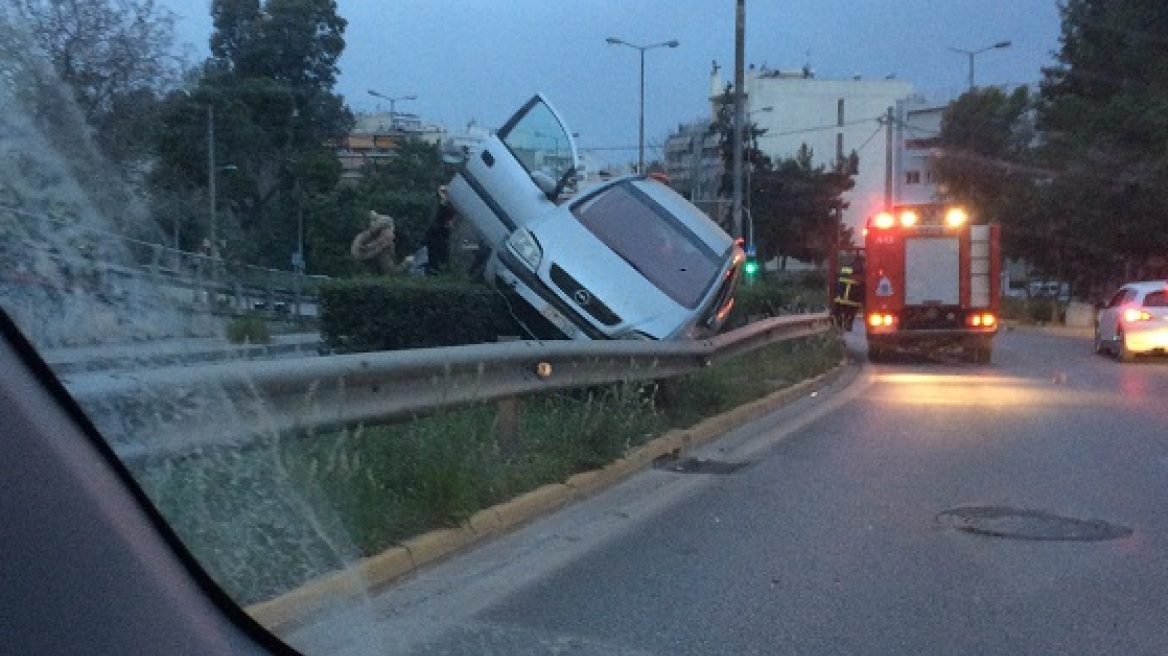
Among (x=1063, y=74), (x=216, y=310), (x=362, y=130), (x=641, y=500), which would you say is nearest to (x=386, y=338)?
(x=641, y=500)

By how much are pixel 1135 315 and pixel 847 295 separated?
21.3 feet

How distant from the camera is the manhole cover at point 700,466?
10625 mm

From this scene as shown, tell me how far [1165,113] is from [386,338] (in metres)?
28.5

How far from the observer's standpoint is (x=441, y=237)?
16672 mm

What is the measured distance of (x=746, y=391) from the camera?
1509cm

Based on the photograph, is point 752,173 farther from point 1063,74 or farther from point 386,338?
point 386,338

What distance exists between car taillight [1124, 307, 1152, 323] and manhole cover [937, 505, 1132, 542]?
17710mm

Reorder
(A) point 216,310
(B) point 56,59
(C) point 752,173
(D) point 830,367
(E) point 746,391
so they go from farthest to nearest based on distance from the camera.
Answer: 1. (C) point 752,173
2. (D) point 830,367
3. (E) point 746,391
4. (A) point 216,310
5. (B) point 56,59

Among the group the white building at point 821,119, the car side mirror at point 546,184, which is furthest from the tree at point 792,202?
the car side mirror at point 546,184

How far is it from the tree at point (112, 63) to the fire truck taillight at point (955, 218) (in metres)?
18.4

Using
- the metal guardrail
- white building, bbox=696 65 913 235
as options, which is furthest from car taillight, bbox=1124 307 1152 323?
white building, bbox=696 65 913 235

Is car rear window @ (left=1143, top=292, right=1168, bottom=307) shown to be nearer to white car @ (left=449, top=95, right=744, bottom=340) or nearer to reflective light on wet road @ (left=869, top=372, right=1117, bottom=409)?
reflective light on wet road @ (left=869, top=372, right=1117, bottom=409)

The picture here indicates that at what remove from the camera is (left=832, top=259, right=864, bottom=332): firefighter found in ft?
96.3

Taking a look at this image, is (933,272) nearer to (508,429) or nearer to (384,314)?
(384,314)
